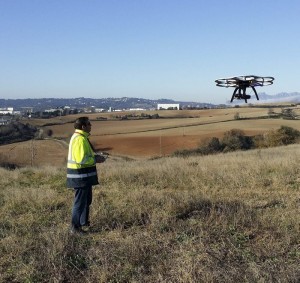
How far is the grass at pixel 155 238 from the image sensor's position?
432cm

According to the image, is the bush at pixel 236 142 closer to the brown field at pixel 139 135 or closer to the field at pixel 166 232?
the brown field at pixel 139 135

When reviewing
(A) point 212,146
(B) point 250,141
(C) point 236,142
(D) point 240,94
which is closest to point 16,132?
(A) point 212,146

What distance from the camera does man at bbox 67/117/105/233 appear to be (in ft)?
20.6

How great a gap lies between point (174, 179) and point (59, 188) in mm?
2997

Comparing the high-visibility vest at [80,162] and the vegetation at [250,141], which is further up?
the high-visibility vest at [80,162]

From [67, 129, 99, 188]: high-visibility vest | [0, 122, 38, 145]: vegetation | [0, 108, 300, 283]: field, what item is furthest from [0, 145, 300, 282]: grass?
[0, 122, 38, 145]: vegetation

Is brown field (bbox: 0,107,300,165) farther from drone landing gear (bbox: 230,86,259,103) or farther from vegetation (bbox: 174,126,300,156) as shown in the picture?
drone landing gear (bbox: 230,86,259,103)

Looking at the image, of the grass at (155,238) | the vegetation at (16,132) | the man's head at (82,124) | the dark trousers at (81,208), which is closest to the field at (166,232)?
the grass at (155,238)

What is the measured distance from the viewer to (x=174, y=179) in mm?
11047

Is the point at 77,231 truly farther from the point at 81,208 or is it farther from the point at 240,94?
the point at 240,94

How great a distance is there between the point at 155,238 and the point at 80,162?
1676 millimetres

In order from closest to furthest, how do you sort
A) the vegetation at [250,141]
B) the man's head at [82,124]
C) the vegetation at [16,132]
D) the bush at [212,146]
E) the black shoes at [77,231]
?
1. the black shoes at [77,231]
2. the man's head at [82,124]
3. the bush at [212,146]
4. the vegetation at [250,141]
5. the vegetation at [16,132]

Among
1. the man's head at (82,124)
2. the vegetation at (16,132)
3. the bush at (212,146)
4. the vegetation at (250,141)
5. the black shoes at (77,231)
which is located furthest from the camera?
the vegetation at (16,132)

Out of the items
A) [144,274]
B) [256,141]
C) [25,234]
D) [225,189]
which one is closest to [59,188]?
[225,189]
